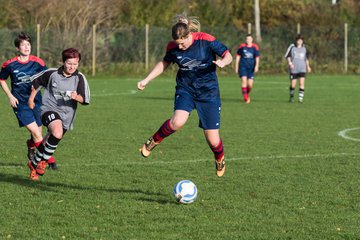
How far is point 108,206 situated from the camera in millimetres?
8547

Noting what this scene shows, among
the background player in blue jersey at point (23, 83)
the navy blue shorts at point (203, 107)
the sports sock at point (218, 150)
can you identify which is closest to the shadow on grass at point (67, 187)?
the sports sock at point (218, 150)

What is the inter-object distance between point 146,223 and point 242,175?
3066mm

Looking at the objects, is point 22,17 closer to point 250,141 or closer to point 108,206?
point 250,141

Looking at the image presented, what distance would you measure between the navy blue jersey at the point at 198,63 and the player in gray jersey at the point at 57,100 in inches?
46.7

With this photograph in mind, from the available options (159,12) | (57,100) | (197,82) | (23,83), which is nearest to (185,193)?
(197,82)

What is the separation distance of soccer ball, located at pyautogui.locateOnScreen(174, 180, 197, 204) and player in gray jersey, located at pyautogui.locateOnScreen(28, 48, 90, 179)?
6.17 ft

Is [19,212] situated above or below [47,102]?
below

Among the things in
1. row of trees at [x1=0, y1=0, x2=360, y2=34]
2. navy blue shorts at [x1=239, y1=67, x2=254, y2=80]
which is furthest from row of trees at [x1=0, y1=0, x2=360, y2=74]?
navy blue shorts at [x1=239, y1=67, x2=254, y2=80]

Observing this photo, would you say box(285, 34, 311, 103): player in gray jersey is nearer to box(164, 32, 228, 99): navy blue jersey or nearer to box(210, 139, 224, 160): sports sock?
box(210, 139, 224, 160): sports sock

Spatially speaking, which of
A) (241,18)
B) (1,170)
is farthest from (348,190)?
(241,18)

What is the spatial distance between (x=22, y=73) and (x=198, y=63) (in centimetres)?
303

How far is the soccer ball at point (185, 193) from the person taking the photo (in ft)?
28.0

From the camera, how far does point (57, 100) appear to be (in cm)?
1005

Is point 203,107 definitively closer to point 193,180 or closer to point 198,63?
point 198,63
